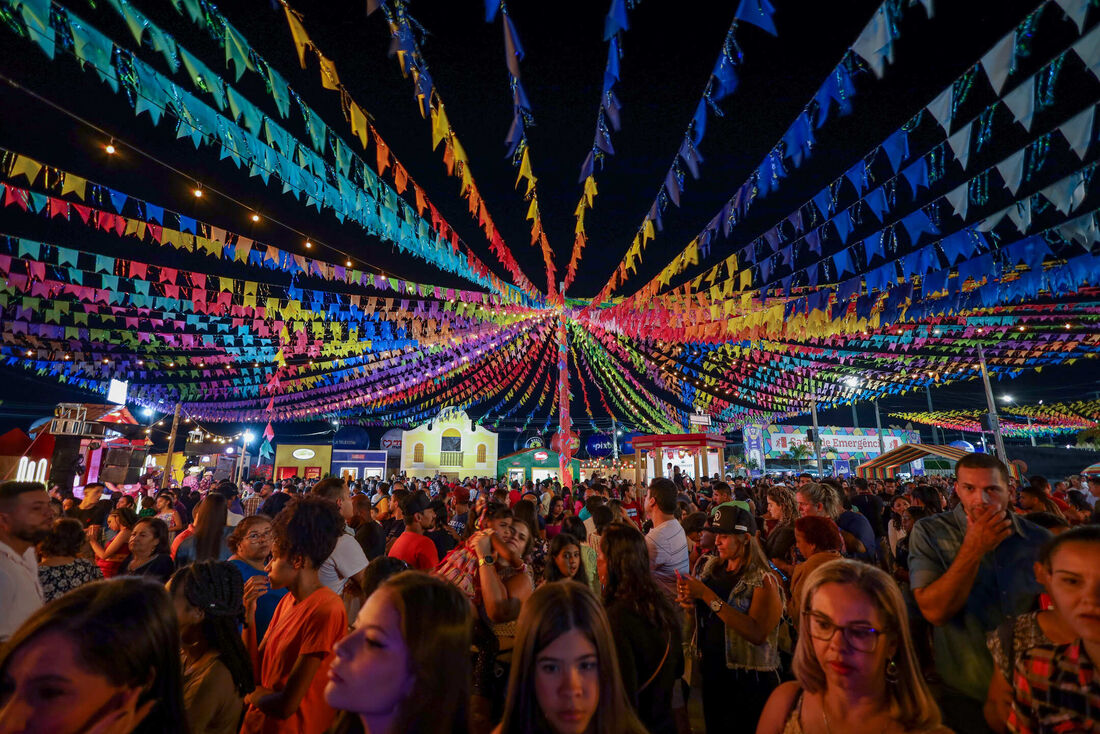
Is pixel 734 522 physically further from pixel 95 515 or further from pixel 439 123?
pixel 95 515

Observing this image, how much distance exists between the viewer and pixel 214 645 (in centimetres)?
212

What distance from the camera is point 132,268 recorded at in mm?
7797

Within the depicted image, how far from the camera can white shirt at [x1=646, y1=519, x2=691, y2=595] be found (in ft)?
14.8

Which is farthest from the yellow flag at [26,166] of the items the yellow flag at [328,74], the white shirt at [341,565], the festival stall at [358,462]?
the festival stall at [358,462]

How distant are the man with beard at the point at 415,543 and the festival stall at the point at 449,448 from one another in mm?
29541

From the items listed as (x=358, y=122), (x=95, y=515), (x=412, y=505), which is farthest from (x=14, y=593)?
(x=95, y=515)

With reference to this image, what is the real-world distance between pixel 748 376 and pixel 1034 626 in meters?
17.7

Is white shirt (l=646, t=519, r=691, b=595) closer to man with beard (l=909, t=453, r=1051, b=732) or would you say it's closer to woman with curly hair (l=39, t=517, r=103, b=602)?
man with beard (l=909, t=453, r=1051, b=732)

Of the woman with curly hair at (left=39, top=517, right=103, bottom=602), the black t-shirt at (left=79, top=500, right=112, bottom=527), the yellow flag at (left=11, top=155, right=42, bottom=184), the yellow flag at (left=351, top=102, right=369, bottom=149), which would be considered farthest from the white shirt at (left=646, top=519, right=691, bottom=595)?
the yellow flag at (left=11, top=155, right=42, bottom=184)

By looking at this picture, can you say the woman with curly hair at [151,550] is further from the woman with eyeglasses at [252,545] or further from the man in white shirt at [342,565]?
the man in white shirt at [342,565]

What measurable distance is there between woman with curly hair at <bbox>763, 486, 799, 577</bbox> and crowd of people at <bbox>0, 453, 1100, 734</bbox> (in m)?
0.03

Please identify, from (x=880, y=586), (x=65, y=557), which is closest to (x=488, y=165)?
(x=65, y=557)

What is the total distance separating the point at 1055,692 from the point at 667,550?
3115 mm

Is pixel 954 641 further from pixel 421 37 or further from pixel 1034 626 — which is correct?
pixel 421 37
